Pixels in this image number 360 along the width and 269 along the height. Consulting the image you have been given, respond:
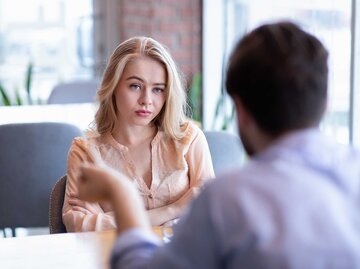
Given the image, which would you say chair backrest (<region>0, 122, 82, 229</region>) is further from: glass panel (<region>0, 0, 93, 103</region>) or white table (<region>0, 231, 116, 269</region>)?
glass panel (<region>0, 0, 93, 103</region>)

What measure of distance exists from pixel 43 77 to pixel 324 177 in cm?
499

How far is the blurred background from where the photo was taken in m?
3.65

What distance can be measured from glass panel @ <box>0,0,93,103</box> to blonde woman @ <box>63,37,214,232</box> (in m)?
3.50

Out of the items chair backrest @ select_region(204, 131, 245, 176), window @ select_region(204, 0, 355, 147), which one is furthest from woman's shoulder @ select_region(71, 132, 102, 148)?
window @ select_region(204, 0, 355, 147)

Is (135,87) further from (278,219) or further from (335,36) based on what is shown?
(335,36)

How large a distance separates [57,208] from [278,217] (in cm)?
140

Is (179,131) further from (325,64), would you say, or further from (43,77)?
(43,77)

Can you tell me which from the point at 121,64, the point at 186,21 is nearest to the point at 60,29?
the point at 186,21

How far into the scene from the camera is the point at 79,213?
214 centimetres

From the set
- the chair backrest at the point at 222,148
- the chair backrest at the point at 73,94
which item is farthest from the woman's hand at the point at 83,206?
the chair backrest at the point at 73,94

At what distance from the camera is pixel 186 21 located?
5.03 meters

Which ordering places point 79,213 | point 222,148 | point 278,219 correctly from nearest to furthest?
1. point 278,219
2. point 79,213
3. point 222,148

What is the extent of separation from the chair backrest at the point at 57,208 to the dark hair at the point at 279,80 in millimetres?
1289

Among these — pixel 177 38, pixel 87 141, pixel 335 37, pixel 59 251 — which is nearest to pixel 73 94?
pixel 177 38
